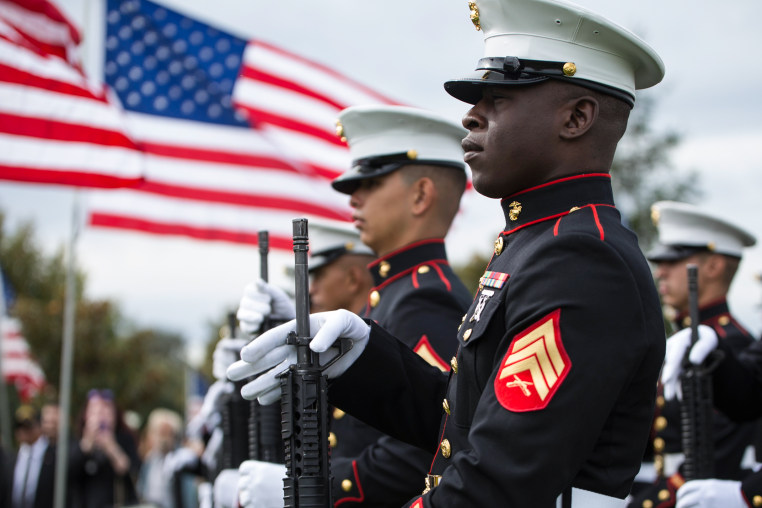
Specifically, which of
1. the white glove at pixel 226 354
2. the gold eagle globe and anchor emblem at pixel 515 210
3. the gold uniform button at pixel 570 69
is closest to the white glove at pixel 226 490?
the white glove at pixel 226 354

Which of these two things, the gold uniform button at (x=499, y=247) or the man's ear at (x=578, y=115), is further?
the gold uniform button at (x=499, y=247)

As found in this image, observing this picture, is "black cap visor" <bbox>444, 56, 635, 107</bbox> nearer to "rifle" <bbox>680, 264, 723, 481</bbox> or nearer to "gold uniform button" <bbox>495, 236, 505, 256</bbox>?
"gold uniform button" <bbox>495, 236, 505, 256</bbox>

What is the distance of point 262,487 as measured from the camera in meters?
3.25

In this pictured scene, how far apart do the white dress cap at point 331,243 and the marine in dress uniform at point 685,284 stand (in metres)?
1.81

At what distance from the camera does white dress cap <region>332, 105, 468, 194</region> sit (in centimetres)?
423

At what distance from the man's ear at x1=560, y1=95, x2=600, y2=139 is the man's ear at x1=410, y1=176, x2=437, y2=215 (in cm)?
181

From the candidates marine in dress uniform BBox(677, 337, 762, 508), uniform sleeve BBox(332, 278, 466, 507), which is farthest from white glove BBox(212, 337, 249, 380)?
marine in dress uniform BBox(677, 337, 762, 508)

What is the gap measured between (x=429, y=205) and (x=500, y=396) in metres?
2.15

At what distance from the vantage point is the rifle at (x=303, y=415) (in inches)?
94.6

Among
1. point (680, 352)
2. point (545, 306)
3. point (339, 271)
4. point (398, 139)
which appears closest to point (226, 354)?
point (339, 271)

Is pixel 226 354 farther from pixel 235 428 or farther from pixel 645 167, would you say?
pixel 645 167

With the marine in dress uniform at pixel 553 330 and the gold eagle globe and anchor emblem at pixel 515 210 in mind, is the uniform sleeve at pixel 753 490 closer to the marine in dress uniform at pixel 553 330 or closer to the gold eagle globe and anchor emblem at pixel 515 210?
the marine in dress uniform at pixel 553 330

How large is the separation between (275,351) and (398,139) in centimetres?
195

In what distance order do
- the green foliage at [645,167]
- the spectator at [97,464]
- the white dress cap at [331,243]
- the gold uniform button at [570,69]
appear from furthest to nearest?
the green foliage at [645,167]
the spectator at [97,464]
the white dress cap at [331,243]
the gold uniform button at [570,69]
